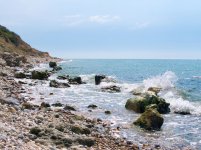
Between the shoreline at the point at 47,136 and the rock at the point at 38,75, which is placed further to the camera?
the rock at the point at 38,75

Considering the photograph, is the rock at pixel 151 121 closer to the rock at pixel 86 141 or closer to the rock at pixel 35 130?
Result: the rock at pixel 86 141

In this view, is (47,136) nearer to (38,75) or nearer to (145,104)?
(145,104)

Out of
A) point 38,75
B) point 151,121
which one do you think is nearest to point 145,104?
point 151,121

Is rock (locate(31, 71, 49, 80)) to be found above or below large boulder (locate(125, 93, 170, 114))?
above

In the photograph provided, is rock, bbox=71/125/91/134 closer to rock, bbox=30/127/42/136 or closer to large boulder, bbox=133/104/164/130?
rock, bbox=30/127/42/136

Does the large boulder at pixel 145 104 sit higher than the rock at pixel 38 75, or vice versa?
the rock at pixel 38 75

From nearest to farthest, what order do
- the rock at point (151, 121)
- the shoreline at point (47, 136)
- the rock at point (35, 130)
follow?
the shoreline at point (47, 136), the rock at point (35, 130), the rock at point (151, 121)

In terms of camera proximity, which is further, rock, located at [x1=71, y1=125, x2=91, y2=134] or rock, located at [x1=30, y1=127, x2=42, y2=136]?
rock, located at [x1=71, y1=125, x2=91, y2=134]

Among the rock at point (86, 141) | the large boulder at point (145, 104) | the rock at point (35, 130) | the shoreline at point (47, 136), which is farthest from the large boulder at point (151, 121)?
the rock at point (35, 130)

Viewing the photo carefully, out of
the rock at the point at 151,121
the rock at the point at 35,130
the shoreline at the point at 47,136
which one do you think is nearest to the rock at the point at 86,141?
the shoreline at the point at 47,136

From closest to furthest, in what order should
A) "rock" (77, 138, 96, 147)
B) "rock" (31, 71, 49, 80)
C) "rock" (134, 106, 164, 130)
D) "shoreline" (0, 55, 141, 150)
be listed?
"shoreline" (0, 55, 141, 150), "rock" (77, 138, 96, 147), "rock" (134, 106, 164, 130), "rock" (31, 71, 49, 80)

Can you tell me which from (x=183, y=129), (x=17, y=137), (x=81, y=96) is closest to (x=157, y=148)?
(x=183, y=129)

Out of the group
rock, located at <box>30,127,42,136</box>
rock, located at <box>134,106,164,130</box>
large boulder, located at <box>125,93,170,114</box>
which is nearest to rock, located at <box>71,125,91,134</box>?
rock, located at <box>30,127,42,136</box>

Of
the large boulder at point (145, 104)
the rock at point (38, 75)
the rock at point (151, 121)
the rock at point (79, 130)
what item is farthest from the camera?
the rock at point (38, 75)
